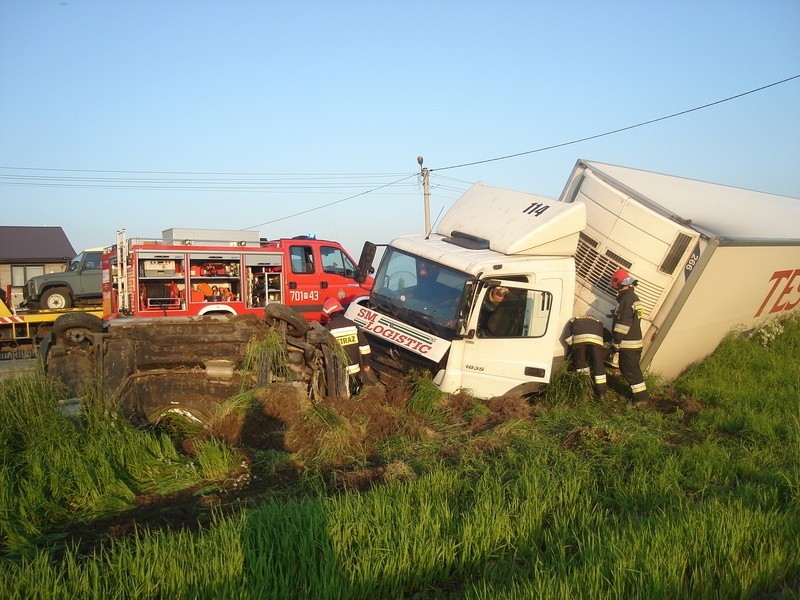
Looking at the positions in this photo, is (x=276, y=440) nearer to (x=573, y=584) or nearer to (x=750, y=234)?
(x=573, y=584)

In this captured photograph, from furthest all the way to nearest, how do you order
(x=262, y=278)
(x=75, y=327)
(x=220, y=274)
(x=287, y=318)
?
(x=262, y=278) < (x=220, y=274) < (x=287, y=318) < (x=75, y=327)

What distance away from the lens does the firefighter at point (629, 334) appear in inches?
369

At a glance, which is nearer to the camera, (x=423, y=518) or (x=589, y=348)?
(x=423, y=518)

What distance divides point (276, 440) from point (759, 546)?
13.3 feet

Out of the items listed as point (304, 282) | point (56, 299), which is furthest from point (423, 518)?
point (56, 299)

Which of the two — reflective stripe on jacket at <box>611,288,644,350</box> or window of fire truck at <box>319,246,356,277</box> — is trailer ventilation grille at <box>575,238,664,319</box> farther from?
window of fire truck at <box>319,246,356,277</box>

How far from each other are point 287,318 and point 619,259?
486 centimetres

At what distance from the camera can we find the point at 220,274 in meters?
14.8

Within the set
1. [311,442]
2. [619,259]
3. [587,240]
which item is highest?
[587,240]

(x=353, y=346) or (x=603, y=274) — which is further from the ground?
(x=603, y=274)

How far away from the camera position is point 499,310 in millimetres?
8820

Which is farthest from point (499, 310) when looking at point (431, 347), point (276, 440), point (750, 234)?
point (750, 234)

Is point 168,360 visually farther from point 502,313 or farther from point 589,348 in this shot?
point 589,348

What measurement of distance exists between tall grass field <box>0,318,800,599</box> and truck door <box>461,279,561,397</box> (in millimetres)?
1089
